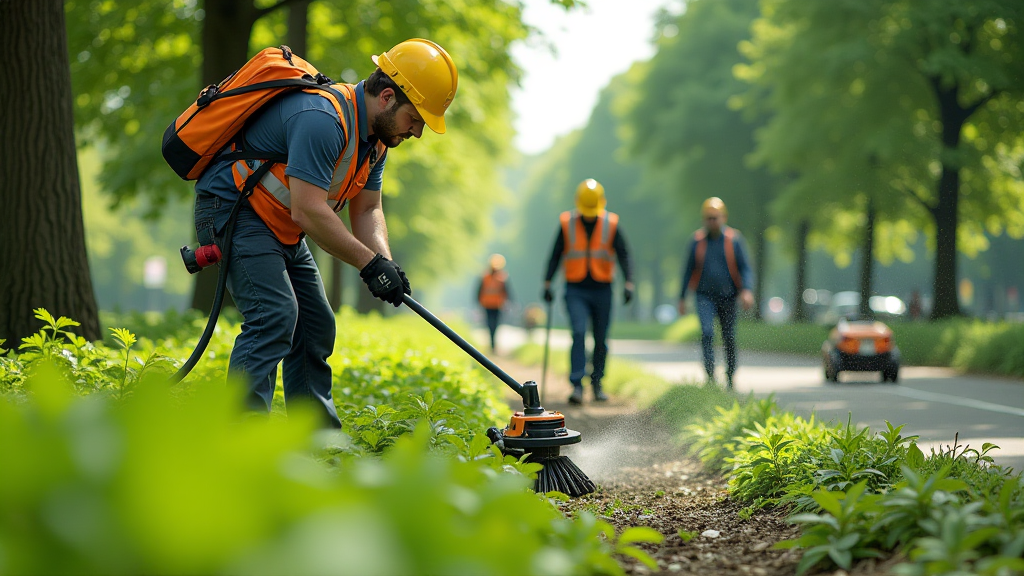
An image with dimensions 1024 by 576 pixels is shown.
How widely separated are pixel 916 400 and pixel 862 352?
7.42 ft

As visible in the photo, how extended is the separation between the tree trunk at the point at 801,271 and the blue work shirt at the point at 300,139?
21776mm

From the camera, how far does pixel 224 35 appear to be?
31.3 ft

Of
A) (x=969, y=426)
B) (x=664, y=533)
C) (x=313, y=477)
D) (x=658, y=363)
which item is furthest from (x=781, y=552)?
(x=658, y=363)

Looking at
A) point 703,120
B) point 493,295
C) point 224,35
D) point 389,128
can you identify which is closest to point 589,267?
point 224,35

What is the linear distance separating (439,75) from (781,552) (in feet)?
7.35

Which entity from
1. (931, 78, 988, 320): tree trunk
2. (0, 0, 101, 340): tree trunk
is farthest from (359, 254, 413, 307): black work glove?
(931, 78, 988, 320): tree trunk

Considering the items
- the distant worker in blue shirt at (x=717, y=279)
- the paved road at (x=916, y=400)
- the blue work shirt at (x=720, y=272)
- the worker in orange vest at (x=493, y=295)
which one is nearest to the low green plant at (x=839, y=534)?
the paved road at (x=916, y=400)

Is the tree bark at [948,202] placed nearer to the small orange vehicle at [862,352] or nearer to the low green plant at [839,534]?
the small orange vehicle at [862,352]

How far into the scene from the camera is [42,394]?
1.18 metres

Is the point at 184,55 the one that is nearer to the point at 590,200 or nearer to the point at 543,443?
the point at 590,200

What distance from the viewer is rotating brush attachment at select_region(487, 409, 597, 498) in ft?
13.1

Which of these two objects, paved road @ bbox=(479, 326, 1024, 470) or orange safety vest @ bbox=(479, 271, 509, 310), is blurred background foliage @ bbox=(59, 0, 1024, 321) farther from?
paved road @ bbox=(479, 326, 1024, 470)

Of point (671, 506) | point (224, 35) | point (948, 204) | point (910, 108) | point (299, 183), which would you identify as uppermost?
point (910, 108)

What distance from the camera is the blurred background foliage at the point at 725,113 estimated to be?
12219 millimetres
